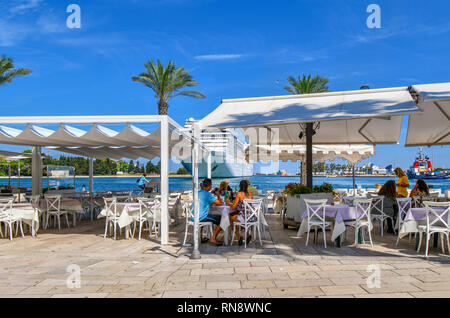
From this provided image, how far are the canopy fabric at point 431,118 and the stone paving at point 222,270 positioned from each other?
2.34m

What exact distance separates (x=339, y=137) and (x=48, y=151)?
9.85 m

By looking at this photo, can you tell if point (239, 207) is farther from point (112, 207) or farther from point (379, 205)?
point (379, 205)

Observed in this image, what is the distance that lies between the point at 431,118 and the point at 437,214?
2770mm

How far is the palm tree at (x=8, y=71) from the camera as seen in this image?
15828mm

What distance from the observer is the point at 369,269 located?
3.79 metres

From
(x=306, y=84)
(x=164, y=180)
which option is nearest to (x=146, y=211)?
(x=164, y=180)

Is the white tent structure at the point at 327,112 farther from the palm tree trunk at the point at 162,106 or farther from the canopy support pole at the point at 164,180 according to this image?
the palm tree trunk at the point at 162,106

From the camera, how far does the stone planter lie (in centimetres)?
655

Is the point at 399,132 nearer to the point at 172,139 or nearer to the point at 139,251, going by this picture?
the point at 172,139

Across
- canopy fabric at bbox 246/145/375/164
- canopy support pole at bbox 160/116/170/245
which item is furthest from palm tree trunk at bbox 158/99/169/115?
canopy support pole at bbox 160/116/170/245

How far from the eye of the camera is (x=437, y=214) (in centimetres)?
461

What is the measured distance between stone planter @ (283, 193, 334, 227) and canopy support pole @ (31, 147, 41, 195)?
8.24 meters

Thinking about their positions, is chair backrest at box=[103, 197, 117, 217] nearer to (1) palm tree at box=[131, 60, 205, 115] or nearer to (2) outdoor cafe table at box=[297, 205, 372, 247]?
(2) outdoor cafe table at box=[297, 205, 372, 247]

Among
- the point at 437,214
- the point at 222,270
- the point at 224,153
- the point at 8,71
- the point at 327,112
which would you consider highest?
the point at 8,71
